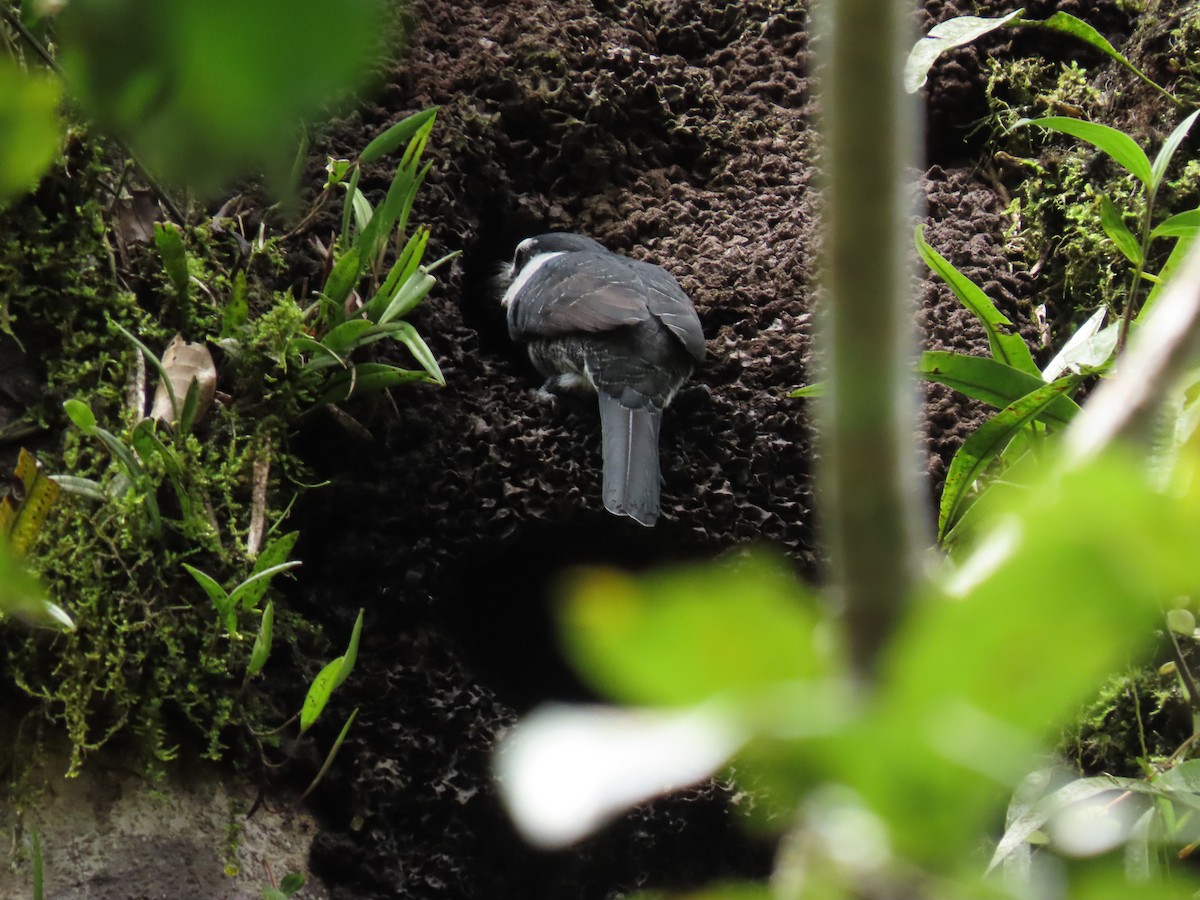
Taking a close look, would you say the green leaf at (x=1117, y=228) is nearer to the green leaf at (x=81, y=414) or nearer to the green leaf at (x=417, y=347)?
the green leaf at (x=417, y=347)

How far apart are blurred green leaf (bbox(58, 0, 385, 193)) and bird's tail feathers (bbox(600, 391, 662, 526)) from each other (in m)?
2.23

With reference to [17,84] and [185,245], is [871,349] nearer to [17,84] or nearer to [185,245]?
[17,84]

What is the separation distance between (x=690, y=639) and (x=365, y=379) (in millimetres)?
2378

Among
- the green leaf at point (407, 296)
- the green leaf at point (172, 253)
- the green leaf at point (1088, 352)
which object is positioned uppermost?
the green leaf at point (172, 253)

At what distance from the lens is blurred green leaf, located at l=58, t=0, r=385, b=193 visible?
31cm

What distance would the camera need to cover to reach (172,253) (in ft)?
8.20

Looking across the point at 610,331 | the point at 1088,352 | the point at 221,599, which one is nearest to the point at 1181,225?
the point at 1088,352

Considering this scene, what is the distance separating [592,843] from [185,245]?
1.73m

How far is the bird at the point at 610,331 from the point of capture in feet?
9.32

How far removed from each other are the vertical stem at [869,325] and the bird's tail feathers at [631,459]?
2.16m

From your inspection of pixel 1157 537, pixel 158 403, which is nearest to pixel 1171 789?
pixel 1157 537

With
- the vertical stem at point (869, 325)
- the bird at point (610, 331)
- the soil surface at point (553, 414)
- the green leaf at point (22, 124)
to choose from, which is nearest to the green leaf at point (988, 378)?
the soil surface at point (553, 414)

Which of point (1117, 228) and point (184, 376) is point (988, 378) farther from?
point (184, 376)

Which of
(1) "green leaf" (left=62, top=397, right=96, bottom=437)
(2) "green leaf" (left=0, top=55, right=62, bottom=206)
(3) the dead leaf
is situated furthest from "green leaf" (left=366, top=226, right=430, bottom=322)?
(2) "green leaf" (left=0, top=55, right=62, bottom=206)
